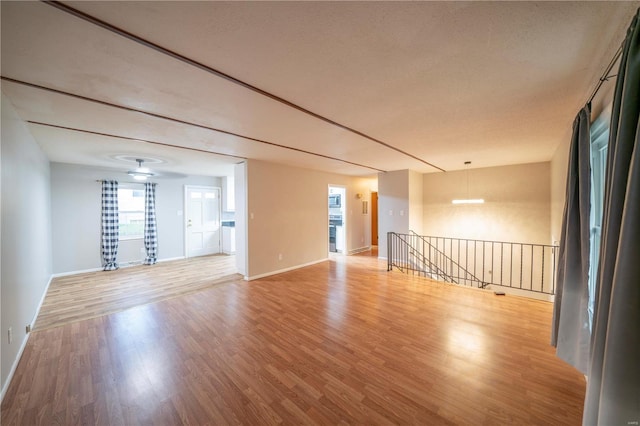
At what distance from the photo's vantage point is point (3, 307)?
2039mm

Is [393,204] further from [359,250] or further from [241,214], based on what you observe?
[241,214]

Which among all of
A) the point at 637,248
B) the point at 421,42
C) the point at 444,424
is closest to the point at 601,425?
the point at 637,248

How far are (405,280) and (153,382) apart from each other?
4.25 meters

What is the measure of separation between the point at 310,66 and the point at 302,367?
2572 mm

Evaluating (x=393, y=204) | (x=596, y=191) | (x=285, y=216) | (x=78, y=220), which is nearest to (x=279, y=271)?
(x=285, y=216)

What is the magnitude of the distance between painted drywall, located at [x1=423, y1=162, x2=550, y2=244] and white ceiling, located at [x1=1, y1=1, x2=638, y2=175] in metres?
3.10

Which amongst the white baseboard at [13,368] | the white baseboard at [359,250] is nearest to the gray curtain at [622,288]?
the white baseboard at [13,368]

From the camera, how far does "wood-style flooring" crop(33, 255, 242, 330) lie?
3420 millimetres

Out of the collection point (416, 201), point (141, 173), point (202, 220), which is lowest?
point (202, 220)

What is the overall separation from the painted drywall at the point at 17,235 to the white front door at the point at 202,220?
371 cm

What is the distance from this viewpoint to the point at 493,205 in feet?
20.1

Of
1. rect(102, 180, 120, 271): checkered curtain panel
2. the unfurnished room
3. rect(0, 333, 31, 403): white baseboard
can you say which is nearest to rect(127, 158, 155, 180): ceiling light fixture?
rect(102, 180, 120, 271): checkered curtain panel

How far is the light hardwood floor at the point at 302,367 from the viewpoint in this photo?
5.60ft

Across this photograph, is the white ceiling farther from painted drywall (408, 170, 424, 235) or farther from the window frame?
painted drywall (408, 170, 424, 235)
